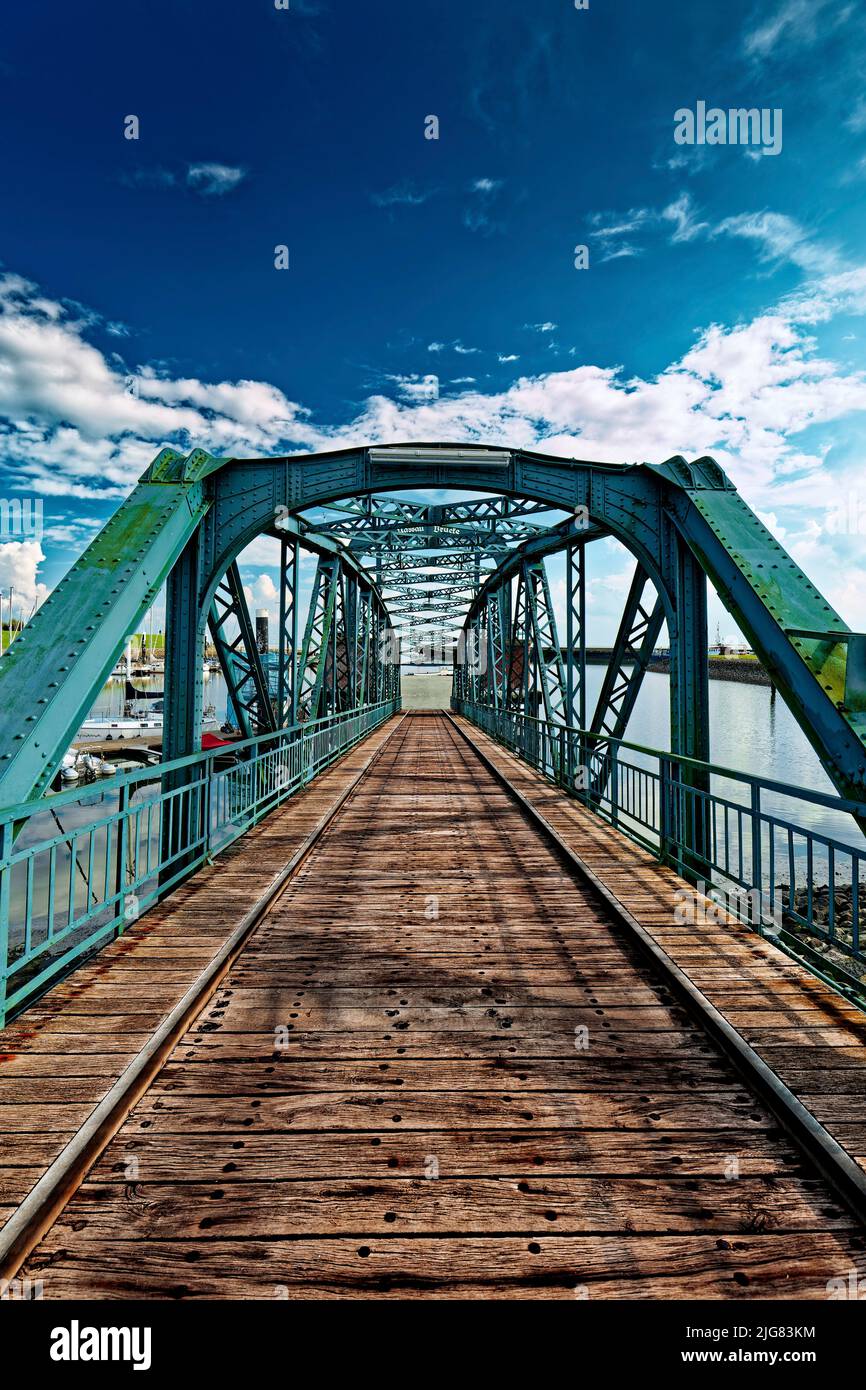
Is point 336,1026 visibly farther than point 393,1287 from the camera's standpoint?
Yes

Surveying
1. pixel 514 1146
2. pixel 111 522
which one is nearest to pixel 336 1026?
pixel 514 1146

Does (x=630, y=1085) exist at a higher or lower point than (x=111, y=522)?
lower

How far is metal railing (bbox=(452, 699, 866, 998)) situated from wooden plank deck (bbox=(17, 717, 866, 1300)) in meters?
0.53

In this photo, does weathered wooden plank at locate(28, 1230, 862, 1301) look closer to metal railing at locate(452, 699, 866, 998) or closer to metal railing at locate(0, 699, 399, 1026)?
metal railing at locate(0, 699, 399, 1026)

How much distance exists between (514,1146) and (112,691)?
335 feet

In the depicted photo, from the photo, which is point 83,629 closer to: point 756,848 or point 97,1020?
point 97,1020

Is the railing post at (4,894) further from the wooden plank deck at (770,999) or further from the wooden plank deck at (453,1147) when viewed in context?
the wooden plank deck at (770,999)

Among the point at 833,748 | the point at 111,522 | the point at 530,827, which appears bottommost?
the point at 530,827

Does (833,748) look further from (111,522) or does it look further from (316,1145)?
(111,522)

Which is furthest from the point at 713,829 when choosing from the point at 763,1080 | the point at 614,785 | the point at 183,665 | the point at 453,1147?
the point at 183,665

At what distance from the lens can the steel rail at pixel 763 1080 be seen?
2.53 m

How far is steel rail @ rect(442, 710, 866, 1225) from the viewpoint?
2527mm

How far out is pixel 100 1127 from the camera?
9.21ft
